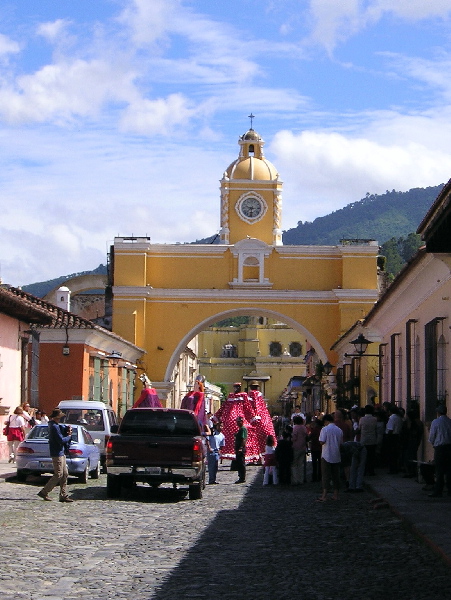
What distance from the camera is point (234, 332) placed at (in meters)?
110

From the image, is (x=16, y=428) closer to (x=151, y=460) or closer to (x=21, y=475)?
(x=21, y=475)

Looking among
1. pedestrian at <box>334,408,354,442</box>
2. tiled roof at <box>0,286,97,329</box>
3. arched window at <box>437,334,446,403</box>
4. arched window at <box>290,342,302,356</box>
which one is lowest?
pedestrian at <box>334,408,354,442</box>

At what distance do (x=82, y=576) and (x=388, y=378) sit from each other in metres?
21.8

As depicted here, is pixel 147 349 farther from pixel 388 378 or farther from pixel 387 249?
pixel 387 249

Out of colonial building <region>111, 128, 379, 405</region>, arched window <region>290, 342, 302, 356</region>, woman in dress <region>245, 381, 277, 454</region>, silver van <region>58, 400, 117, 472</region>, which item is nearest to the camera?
silver van <region>58, 400, 117, 472</region>

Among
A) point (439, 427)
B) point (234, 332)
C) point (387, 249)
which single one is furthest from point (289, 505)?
point (387, 249)

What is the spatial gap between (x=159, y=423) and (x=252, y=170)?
103ft

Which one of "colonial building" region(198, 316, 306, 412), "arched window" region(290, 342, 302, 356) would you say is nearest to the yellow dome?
"colonial building" region(198, 316, 306, 412)

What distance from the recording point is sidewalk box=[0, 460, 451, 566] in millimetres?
11812

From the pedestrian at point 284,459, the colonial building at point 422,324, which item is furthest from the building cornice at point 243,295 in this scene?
the pedestrian at point 284,459

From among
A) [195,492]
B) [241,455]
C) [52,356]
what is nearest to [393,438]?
[241,455]

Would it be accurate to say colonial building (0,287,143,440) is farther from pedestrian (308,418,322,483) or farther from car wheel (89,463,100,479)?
pedestrian (308,418,322,483)

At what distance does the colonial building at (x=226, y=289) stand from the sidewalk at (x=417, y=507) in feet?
80.9

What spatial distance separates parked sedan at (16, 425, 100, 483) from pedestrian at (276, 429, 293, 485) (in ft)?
12.0
